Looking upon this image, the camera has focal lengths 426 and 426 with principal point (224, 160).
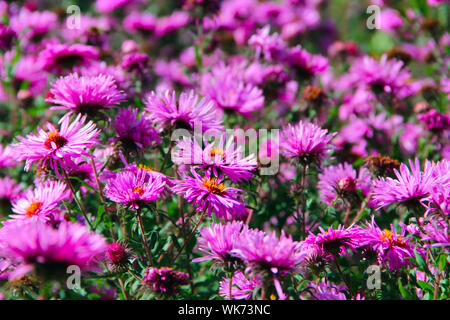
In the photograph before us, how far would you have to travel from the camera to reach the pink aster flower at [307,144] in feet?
4.75

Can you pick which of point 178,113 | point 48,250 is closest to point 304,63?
point 178,113

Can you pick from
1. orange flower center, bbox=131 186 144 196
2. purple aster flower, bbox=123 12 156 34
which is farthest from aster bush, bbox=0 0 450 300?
purple aster flower, bbox=123 12 156 34

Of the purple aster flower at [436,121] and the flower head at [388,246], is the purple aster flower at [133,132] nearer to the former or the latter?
the flower head at [388,246]

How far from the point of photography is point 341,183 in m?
1.56

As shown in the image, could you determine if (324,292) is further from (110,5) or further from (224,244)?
(110,5)

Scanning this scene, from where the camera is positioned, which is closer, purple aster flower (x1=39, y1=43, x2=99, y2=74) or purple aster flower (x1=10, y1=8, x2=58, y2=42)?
purple aster flower (x1=39, y1=43, x2=99, y2=74)

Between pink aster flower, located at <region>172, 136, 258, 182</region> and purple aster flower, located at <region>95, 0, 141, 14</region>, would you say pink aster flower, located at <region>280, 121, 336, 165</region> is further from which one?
purple aster flower, located at <region>95, 0, 141, 14</region>

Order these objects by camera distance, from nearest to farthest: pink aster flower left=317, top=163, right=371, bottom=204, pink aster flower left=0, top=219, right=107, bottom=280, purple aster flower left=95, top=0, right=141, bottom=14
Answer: pink aster flower left=0, top=219, right=107, bottom=280, pink aster flower left=317, top=163, right=371, bottom=204, purple aster flower left=95, top=0, right=141, bottom=14

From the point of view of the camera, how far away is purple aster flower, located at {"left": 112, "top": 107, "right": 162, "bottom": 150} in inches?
56.0

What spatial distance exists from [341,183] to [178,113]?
0.64 metres

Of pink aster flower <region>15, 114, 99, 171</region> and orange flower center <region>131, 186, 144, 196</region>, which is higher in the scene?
pink aster flower <region>15, 114, 99, 171</region>

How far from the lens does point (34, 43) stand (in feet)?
9.32

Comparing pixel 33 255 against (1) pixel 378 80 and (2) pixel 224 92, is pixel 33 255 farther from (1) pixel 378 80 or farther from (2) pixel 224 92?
(1) pixel 378 80
